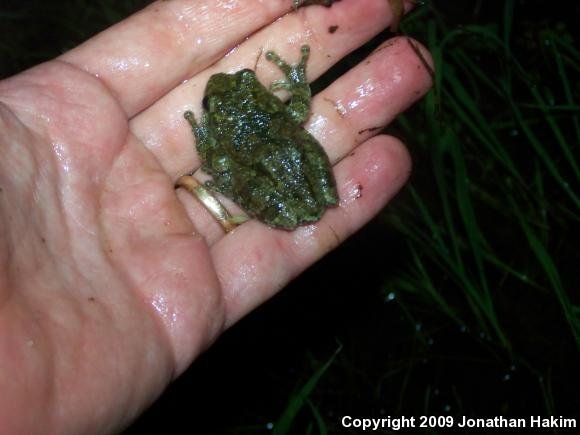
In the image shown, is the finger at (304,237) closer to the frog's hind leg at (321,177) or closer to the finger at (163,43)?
the frog's hind leg at (321,177)

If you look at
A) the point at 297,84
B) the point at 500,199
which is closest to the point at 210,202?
the point at 297,84

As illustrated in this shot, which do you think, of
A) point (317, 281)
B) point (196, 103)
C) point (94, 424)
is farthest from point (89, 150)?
point (317, 281)

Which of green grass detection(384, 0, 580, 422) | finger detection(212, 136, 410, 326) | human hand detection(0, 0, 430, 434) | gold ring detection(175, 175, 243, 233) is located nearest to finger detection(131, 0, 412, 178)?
human hand detection(0, 0, 430, 434)

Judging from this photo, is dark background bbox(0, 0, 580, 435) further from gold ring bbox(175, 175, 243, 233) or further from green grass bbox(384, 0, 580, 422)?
gold ring bbox(175, 175, 243, 233)

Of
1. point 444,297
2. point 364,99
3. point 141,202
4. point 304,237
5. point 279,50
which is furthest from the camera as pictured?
point 444,297

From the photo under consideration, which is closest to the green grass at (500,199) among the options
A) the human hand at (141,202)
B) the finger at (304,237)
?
the finger at (304,237)

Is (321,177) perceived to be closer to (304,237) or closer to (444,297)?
(304,237)

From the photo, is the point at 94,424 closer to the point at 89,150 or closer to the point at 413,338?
the point at 89,150
